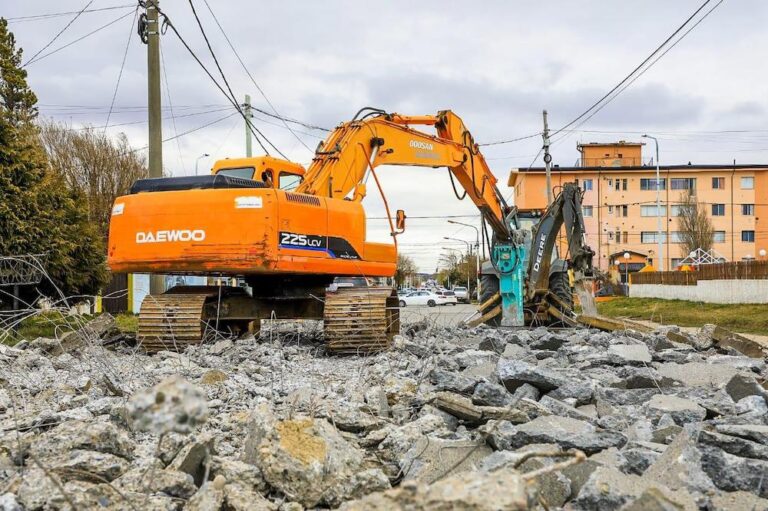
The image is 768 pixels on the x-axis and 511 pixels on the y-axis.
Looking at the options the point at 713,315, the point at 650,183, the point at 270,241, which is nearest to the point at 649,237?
the point at 650,183

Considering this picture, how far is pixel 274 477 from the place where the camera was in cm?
301

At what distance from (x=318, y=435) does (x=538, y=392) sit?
223 centimetres

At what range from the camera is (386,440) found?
3742mm

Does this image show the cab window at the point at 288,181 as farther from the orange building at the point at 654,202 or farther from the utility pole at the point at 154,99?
the orange building at the point at 654,202

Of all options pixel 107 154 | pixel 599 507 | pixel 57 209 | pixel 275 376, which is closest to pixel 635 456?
pixel 599 507

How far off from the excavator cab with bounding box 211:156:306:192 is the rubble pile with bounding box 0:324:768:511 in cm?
428

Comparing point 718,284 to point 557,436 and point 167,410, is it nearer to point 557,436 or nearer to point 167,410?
point 557,436

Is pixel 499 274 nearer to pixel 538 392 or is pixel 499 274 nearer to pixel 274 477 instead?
pixel 538 392

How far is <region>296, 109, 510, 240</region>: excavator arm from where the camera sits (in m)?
9.58

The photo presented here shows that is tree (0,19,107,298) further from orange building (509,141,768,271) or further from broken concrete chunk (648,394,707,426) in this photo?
orange building (509,141,768,271)

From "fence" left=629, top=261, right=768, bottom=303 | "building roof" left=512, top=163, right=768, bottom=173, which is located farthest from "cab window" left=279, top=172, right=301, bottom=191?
"building roof" left=512, top=163, right=768, bottom=173

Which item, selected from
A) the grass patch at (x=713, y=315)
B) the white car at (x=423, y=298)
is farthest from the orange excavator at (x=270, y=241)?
the white car at (x=423, y=298)

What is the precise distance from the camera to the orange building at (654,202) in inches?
2500

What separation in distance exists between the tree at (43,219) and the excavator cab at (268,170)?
5084 mm
